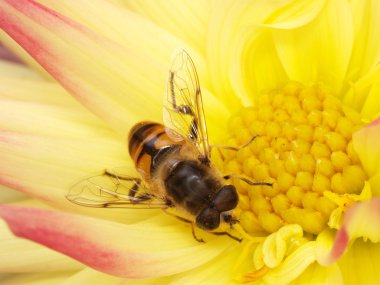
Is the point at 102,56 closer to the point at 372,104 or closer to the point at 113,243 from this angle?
the point at 113,243

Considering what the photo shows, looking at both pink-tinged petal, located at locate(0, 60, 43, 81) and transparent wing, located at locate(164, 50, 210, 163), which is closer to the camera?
transparent wing, located at locate(164, 50, 210, 163)

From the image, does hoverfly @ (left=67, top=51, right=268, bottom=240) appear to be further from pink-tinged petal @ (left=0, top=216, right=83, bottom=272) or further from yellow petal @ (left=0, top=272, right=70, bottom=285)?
yellow petal @ (left=0, top=272, right=70, bottom=285)

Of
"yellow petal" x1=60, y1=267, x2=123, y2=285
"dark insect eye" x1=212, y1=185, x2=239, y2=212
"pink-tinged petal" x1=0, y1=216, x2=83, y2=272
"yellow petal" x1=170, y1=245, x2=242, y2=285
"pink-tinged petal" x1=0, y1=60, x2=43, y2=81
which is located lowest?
"pink-tinged petal" x1=0, y1=216, x2=83, y2=272

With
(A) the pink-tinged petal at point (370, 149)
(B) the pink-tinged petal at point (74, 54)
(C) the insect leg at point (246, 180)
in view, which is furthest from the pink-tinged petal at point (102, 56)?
(A) the pink-tinged petal at point (370, 149)

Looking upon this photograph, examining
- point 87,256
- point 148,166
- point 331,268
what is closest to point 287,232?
point 331,268

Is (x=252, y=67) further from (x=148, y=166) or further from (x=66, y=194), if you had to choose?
(x=66, y=194)

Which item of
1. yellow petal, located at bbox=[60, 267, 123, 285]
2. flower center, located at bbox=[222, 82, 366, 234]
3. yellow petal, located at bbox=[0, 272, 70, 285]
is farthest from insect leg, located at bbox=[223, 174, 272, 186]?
yellow petal, located at bbox=[0, 272, 70, 285]

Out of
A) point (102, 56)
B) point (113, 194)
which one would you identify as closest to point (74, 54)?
point (102, 56)
